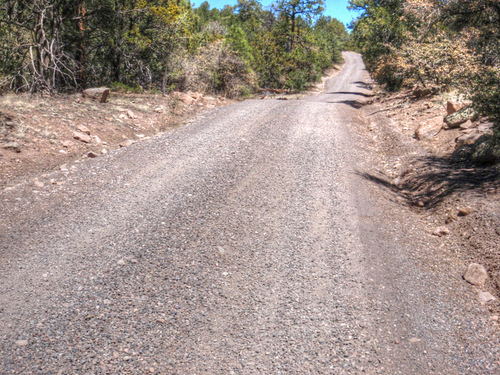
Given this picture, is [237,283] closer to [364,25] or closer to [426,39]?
[426,39]

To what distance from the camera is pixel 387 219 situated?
16.9 ft

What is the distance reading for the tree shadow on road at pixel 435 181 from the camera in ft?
18.6

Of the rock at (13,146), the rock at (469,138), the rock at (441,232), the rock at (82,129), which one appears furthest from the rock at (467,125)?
the rock at (13,146)

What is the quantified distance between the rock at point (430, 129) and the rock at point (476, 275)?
18.0 feet

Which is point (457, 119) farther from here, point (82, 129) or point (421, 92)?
point (82, 129)

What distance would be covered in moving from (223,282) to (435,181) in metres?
4.42

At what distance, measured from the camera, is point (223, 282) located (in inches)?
141

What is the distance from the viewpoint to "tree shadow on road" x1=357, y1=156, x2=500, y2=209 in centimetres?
567

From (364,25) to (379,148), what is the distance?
17029mm

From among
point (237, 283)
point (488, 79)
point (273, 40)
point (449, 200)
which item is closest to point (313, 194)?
point (449, 200)

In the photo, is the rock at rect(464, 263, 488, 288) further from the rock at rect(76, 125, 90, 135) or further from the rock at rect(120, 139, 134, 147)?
the rock at rect(76, 125, 90, 135)

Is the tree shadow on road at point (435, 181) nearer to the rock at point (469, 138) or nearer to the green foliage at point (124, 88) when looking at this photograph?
the rock at point (469, 138)

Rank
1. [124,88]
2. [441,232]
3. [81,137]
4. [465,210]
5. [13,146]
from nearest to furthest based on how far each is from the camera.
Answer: [441,232], [465,210], [13,146], [81,137], [124,88]

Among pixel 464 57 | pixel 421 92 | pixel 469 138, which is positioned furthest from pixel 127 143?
pixel 421 92
